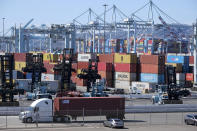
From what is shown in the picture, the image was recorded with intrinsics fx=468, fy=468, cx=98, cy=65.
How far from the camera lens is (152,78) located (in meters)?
60.2

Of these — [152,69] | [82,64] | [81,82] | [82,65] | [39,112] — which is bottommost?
[39,112]

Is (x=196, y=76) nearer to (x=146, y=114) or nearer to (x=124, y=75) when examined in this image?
(x=124, y=75)

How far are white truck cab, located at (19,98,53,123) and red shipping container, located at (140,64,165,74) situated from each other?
32246mm

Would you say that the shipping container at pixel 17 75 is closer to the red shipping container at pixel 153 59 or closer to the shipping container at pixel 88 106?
the red shipping container at pixel 153 59

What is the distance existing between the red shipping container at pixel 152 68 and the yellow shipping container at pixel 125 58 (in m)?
1.41

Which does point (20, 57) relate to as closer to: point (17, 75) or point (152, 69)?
point (17, 75)

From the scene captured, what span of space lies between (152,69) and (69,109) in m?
32.2

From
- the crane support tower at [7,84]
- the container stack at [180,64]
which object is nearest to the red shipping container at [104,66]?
the container stack at [180,64]

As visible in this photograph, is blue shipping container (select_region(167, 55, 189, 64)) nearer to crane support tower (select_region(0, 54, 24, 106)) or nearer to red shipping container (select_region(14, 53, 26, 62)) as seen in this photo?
red shipping container (select_region(14, 53, 26, 62))

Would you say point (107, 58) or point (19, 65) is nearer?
point (107, 58)

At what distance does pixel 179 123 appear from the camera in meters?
29.6

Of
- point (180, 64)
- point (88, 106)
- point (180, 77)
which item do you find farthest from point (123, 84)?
point (88, 106)

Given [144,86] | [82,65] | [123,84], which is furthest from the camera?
[82,65]

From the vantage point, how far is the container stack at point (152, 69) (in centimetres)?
5922
